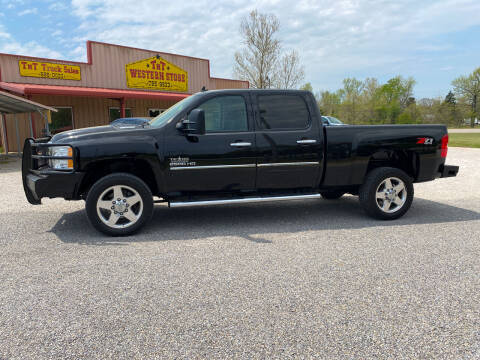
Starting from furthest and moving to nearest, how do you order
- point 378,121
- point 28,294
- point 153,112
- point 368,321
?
point 378,121
point 153,112
point 28,294
point 368,321

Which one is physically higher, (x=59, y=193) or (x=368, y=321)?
(x=59, y=193)

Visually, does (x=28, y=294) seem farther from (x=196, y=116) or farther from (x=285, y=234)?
(x=285, y=234)

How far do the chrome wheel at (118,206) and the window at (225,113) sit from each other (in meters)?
1.37

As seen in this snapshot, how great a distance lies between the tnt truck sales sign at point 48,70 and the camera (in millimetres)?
17531

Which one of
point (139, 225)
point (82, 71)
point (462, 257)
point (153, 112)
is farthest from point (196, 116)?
point (153, 112)

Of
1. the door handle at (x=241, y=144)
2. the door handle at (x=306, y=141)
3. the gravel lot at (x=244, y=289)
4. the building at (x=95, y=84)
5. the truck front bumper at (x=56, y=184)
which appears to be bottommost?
the gravel lot at (x=244, y=289)

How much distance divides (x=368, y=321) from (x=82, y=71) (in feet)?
67.5

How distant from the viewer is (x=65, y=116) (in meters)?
20.1

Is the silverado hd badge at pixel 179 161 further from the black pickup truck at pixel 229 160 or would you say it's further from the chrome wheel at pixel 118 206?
the chrome wheel at pixel 118 206

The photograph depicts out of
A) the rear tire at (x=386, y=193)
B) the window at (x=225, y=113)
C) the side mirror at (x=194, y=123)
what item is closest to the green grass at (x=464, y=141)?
the rear tire at (x=386, y=193)

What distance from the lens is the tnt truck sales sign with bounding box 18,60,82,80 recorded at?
1753 centimetres

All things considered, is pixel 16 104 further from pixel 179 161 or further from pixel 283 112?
pixel 283 112

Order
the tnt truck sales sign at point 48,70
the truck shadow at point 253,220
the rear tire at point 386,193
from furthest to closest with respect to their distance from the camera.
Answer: the tnt truck sales sign at point 48,70 → the rear tire at point 386,193 → the truck shadow at point 253,220

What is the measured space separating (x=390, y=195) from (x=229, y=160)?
246cm
